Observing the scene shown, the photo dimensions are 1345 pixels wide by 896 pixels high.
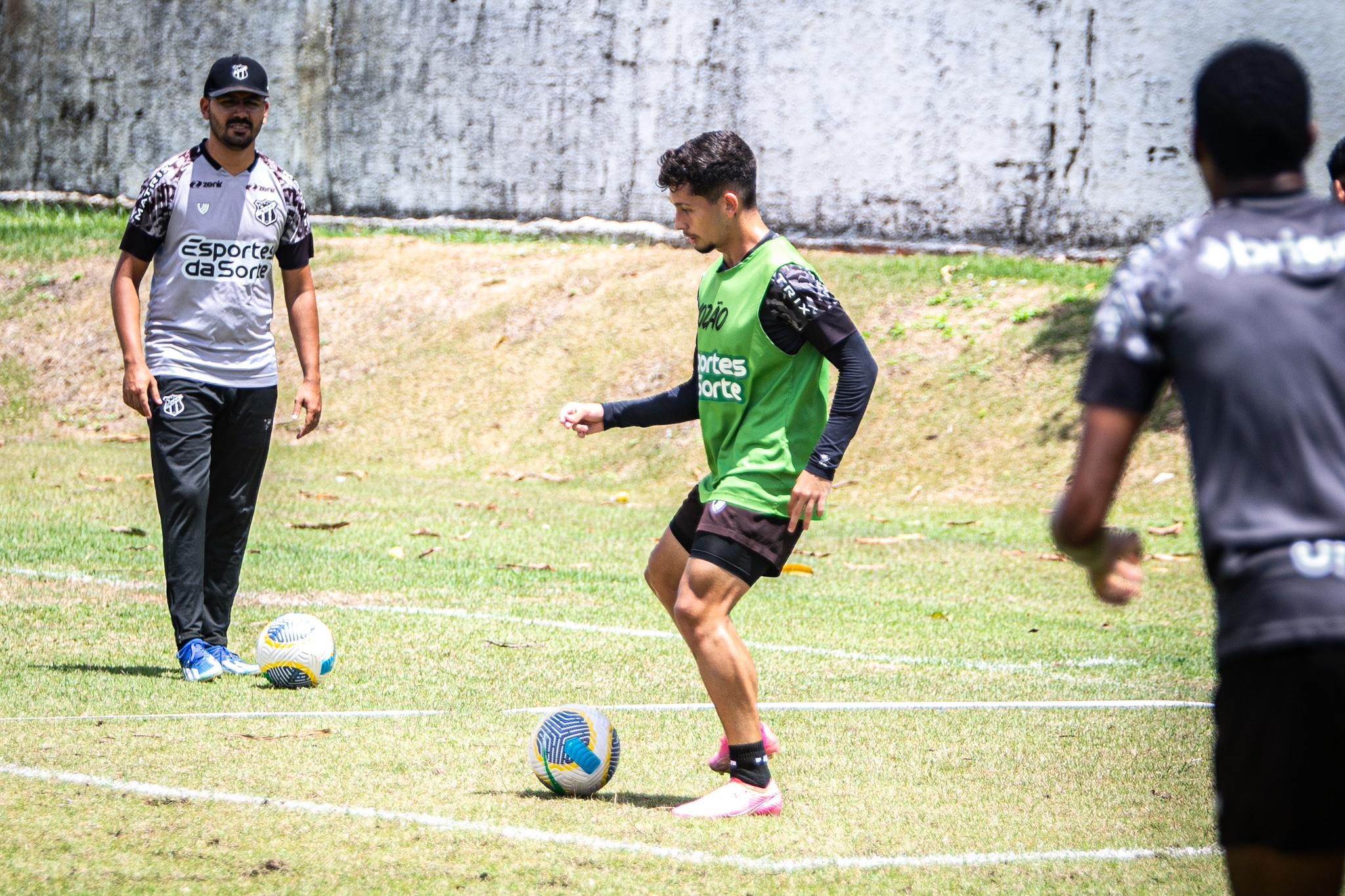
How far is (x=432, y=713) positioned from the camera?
249 inches

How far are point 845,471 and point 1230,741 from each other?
1353 centimetres

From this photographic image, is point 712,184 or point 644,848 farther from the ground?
point 712,184

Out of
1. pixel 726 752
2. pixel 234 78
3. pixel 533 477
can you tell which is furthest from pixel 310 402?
pixel 533 477

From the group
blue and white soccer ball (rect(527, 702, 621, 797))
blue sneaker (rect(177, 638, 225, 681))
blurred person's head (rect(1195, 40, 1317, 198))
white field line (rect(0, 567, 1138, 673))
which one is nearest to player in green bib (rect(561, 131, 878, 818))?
blue and white soccer ball (rect(527, 702, 621, 797))

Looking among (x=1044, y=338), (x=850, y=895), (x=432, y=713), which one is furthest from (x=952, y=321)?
(x=850, y=895)

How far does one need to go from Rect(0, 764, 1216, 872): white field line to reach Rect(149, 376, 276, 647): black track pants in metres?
2.04

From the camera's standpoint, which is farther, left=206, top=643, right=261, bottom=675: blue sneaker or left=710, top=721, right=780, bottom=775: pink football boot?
left=206, top=643, right=261, bottom=675: blue sneaker

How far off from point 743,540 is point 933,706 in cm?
216

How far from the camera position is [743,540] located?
A: 502 cm

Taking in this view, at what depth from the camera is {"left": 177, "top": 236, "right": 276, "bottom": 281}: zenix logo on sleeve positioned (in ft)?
23.0

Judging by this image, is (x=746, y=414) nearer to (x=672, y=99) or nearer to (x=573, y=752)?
(x=573, y=752)

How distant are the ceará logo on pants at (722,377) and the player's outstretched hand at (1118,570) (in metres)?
2.37

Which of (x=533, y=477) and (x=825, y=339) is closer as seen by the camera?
(x=825, y=339)

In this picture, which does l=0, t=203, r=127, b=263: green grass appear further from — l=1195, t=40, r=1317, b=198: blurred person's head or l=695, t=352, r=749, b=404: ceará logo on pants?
l=1195, t=40, r=1317, b=198: blurred person's head
